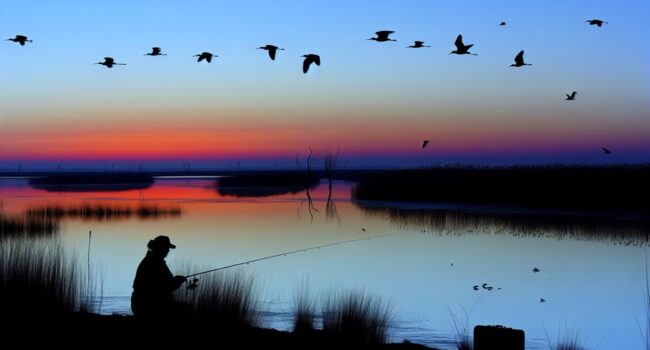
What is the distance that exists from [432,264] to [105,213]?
20.2 meters

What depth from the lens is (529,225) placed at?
28844 millimetres

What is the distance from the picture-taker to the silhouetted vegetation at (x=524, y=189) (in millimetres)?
36344

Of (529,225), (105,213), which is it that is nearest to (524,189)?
(529,225)

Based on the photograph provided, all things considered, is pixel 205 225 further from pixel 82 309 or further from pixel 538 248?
pixel 82 309

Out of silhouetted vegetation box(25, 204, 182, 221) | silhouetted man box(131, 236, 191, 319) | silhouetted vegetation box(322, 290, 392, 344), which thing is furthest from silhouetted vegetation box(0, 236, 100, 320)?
silhouetted vegetation box(25, 204, 182, 221)

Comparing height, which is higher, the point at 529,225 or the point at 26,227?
the point at 529,225

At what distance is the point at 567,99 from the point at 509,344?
9835 mm

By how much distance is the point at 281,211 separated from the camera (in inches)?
1591

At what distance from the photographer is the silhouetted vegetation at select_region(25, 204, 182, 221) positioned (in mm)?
33438

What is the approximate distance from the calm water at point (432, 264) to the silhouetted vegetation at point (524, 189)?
23.9 feet

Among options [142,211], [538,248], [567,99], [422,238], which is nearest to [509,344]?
[567,99]

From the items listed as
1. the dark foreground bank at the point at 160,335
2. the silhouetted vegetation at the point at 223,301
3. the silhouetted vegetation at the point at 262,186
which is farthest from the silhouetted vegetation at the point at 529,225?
the silhouetted vegetation at the point at 262,186

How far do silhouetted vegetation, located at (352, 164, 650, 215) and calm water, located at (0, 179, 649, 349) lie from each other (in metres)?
7.28

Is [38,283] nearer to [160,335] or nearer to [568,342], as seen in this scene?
[160,335]
